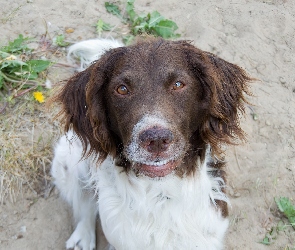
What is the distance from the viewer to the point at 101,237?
4320mm

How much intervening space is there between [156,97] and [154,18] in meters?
2.71

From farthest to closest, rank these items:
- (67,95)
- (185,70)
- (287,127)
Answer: (287,127) < (67,95) < (185,70)

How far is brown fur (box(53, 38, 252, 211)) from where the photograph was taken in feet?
9.09

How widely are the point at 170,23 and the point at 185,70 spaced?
2405mm

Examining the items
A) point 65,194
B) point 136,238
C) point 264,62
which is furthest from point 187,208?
point 264,62

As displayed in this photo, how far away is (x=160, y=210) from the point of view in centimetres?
325

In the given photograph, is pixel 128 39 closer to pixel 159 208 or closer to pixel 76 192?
pixel 76 192

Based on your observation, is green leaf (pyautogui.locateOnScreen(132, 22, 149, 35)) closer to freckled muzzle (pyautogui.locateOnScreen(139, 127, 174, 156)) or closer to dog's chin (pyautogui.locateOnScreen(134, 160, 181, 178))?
dog's chin (pyautogui.locateOnScreen(134, 160, 181, 178))

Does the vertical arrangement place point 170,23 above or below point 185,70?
below

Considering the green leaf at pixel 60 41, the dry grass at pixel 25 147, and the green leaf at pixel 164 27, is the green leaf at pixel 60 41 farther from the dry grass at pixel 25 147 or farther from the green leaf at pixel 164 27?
the green leaf at pixel 164 27

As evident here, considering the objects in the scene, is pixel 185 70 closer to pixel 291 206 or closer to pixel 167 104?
pixel 167 104

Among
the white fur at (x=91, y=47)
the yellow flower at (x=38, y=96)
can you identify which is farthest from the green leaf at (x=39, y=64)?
the white fur at (x=91, y=47)

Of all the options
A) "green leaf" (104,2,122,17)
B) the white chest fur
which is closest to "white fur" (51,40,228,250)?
the white chest fur

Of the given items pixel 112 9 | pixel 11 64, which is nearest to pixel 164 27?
pixel 112 9
